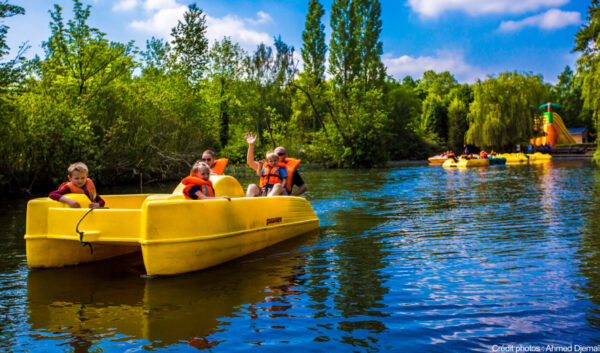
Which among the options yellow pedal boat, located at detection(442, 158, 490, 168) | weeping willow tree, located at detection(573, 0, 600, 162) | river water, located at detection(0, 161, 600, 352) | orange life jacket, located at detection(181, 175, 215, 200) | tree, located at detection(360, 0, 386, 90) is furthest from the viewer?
tree, located at detection(360, 0, 386, 90)

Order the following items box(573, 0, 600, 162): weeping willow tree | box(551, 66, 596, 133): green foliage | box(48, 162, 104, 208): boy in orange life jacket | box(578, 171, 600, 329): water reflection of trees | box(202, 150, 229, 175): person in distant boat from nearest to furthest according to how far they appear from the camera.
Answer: box(578, 171, 600, 329): water reflection of trees → box(48, 162, 104, 208): boy in orange life jacket → box(202, 150, 229, 175): person in distant boat → box(573, 0, 600, 162): weeping willow tree → box(551, 66, 596, 133): green foliage

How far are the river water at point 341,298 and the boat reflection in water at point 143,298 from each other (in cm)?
1

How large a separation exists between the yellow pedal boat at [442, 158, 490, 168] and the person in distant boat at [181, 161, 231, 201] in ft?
96.9

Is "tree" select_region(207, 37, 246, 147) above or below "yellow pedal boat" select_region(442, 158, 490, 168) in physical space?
above

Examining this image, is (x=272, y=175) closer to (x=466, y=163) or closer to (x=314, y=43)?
(x=466, y=163)

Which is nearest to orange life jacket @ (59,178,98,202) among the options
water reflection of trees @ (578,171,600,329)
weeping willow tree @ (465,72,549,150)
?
water reflection of trees @ (578,171,600,329)

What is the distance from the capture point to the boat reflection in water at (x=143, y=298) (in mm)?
3677

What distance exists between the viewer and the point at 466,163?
32844 mm

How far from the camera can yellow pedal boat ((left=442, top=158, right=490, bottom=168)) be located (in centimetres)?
3300

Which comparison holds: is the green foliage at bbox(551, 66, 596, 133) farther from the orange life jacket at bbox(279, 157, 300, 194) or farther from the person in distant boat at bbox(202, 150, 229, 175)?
the person in distant boat at bbox(202, 150, 229, 175)

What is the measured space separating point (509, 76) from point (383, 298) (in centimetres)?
4454

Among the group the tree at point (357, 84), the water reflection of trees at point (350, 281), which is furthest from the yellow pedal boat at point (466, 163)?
the water reflection of trees at point (350, 281)

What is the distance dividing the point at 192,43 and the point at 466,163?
22.3 metres

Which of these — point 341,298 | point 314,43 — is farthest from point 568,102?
point 341,298
